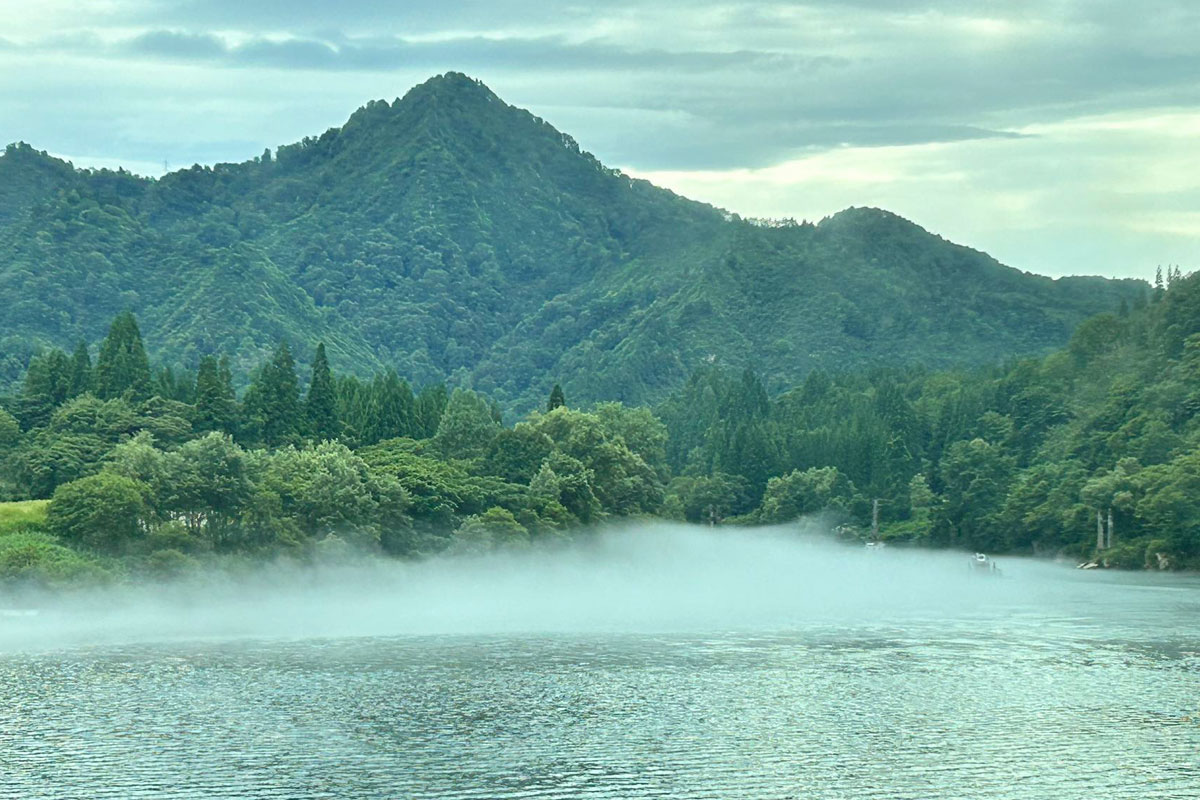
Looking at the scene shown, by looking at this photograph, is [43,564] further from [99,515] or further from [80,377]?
[80,377]

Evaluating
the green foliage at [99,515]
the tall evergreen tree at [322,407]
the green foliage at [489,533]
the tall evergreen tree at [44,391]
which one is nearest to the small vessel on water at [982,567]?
the green foliage at [489,533]

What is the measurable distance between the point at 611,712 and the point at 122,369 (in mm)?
119735

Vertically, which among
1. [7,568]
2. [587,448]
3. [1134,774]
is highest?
[587,448]

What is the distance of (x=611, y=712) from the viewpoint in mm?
81625

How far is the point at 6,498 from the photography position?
14512 centimetres

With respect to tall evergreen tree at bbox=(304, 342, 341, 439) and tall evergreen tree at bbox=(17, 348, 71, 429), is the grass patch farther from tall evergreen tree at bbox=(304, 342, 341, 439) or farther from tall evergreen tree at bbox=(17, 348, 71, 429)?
tall evergreen tree at bbox=(304, 342, 341, 439)

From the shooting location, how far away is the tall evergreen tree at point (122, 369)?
183750mm

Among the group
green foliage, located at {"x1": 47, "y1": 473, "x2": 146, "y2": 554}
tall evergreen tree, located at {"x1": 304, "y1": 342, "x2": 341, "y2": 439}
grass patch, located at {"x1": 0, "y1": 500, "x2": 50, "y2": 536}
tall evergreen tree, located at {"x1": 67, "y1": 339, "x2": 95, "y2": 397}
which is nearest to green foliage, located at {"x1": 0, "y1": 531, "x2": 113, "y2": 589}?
green foliage, located at {"x1": 47, "y1": 473, "x2": 146, "y2": 554}

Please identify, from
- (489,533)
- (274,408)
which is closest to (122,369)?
(274,408)

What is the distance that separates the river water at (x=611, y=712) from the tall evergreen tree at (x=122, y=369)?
70153mm

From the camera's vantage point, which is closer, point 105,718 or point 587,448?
point 105,718

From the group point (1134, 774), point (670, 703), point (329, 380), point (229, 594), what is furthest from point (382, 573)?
point (1134, 774)

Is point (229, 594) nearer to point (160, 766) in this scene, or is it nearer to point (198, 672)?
point (198, 672)

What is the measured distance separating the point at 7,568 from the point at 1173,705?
3228 inches
